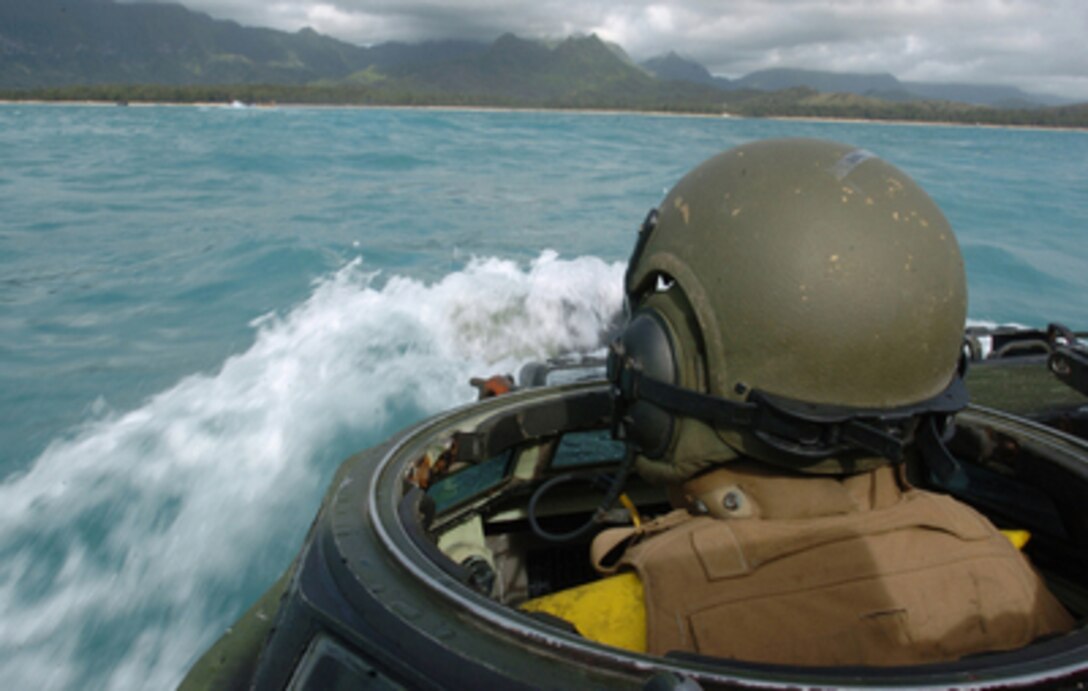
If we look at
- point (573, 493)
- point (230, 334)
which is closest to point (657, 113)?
point (230, 334)

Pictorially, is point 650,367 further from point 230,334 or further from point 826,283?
point 230,334

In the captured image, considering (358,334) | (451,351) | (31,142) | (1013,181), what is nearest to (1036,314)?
(451,351)

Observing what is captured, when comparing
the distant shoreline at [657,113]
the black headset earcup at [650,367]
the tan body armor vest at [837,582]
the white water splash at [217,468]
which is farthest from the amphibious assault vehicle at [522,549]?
the distant shoreline at [657,113]

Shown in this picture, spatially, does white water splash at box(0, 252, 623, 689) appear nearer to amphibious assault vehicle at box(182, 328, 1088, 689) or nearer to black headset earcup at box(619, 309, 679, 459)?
amphibious assault vehicle at box(182, 328, 1088, 689)

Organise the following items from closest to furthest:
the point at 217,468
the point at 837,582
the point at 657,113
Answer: the point at 837,582, the point at 217,468, the point at 657,113

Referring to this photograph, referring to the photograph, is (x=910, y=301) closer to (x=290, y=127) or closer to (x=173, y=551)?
(x=173, y=551)

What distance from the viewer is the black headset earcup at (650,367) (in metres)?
1.66

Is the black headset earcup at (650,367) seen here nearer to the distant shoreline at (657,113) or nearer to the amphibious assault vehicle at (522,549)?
the amphibious assault vehicle at (522,549)

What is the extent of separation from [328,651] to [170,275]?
539 inches

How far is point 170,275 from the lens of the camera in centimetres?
1363

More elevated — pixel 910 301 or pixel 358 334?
pixel 910 301

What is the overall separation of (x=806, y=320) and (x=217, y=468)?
22.2ft

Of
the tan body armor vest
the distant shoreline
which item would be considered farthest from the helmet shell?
the distant shoreline

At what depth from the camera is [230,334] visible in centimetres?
1099
